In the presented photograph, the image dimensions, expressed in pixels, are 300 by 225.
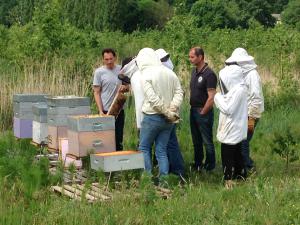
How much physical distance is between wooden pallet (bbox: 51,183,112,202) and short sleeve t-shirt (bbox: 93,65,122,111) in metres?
2.11

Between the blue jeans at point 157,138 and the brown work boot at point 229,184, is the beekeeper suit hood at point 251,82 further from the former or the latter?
the blue jeans at point 157,138

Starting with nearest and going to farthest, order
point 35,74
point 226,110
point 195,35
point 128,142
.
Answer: point 226,110 → point 128,142 → point 35,74 → point 195,35

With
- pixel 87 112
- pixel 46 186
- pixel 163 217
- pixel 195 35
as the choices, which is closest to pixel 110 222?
pixel 163 217

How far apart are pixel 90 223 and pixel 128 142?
13.2ft

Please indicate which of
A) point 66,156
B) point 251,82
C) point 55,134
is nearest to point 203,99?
point 251,82

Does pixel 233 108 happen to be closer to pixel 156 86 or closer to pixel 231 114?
pixel 231 114

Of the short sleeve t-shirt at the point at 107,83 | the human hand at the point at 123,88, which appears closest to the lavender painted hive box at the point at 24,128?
the short sleeve t-shirt at the point at 107,83

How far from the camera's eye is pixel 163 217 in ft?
19.7

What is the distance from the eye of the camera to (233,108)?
7582mm

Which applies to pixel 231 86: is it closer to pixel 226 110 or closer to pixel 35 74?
pixel 226 110

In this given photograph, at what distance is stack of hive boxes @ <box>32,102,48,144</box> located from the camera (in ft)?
29.9

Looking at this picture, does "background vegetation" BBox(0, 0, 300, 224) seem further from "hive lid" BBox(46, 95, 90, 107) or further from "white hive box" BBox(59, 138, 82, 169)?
"hive lid" BBox(46, 95, 90, 107)

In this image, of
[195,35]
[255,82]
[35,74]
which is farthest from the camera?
[195,35]

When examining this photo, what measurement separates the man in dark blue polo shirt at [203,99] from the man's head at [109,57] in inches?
52.1
